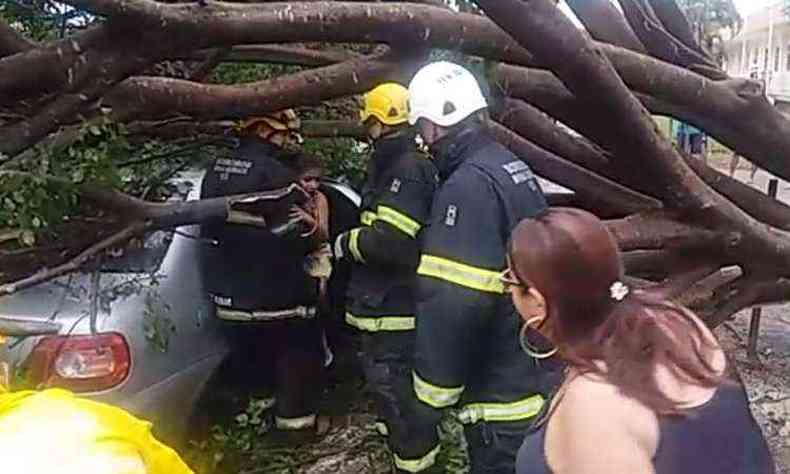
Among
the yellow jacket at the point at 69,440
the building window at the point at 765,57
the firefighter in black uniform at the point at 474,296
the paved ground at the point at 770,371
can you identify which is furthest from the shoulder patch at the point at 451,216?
the building window at the point at 765,57

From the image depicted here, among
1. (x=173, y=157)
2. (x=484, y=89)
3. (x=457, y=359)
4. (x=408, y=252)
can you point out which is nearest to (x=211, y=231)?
(x=173, y=157)

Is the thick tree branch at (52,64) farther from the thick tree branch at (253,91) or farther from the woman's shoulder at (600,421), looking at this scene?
the woman's shoulder at (600,421)

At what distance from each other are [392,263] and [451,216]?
1.00m

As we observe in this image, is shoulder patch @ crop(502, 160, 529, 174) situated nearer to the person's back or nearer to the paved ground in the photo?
the person's back

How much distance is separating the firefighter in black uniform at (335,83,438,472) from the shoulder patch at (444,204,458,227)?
0.85 meters

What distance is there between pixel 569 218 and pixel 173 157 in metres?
3.17

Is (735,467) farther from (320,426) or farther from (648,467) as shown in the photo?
(320,426)

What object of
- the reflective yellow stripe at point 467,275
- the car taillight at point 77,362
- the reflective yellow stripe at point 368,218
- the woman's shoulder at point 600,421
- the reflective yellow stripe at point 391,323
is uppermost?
the woman's shoulder at point 600,421

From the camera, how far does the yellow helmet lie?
4.54m

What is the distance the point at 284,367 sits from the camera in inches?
197

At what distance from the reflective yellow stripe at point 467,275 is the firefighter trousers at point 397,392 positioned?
3.49 feet

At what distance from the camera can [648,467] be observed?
1995mm

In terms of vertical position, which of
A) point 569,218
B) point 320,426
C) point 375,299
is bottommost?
point 320,426

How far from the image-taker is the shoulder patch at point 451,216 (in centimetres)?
341
